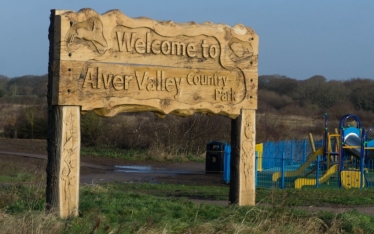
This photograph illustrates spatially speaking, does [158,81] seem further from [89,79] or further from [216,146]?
[216,146]

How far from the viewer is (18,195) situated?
11.1 meters

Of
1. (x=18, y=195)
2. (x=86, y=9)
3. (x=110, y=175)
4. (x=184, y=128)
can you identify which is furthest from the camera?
(x=184, y=128)

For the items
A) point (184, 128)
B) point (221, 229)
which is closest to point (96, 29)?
point (221, 229)

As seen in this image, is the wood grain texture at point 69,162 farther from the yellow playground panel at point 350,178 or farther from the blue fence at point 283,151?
the blue fence at point 283,151

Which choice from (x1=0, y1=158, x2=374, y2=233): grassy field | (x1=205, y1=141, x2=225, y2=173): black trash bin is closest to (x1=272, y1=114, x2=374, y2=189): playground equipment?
(x1=205, y1=141, x2=225, y2=173): black trash bin

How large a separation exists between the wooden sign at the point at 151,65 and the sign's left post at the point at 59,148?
2.3 inches

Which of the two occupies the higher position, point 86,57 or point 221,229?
point 86,57

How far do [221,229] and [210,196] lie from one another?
667cm

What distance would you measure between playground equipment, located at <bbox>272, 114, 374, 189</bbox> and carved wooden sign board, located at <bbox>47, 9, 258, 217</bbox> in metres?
8.07

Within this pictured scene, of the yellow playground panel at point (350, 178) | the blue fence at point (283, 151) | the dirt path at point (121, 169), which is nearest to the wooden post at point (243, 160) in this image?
the dirt path at point (121, 169)

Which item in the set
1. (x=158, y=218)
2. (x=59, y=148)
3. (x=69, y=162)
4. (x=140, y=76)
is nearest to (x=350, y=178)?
(x=140, y=76)

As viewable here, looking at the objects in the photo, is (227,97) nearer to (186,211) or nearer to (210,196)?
(186,211)

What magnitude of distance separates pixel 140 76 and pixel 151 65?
9.3 inches

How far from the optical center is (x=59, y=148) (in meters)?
9.16
